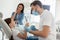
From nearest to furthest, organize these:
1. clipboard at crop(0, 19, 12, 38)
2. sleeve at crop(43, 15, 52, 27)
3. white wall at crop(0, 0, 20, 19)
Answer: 1. sleeve at crop(43, 15, 52, 27)
2. clipboard at crop(0, 19, 12, 38)
3. white wall at crop(0, 0, 20, 19)

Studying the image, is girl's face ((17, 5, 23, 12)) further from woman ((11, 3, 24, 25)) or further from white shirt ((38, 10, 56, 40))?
white shirt ((38, 10, 56, 40))

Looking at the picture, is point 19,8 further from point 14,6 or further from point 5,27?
point 5,27

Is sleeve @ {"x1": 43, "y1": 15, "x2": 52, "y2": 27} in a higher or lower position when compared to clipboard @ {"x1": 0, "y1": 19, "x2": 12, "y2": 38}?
higher

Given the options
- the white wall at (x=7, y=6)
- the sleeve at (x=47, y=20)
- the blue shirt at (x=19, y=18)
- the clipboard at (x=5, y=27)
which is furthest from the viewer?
the white wall at (x=7, y=6)

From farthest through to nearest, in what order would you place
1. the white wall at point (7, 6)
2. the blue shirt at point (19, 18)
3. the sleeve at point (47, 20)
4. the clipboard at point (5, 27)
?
the white wall at point (7, 6) → the blue shirt at point (19, 18) → the clipboard at point (5, 27) → the sleeve at point (47, 20)

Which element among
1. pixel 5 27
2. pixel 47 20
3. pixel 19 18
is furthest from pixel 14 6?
pixel 47 20

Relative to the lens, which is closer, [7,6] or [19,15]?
[19,15]

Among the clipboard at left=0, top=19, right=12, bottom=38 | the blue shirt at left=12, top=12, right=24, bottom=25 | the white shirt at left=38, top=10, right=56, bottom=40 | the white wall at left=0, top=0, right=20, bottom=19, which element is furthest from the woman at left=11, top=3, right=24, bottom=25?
the white shirt at left=38, top=10, right=56, bottom=40

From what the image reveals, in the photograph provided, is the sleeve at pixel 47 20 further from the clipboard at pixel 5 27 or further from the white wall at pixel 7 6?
the white wall at pixel 7 6

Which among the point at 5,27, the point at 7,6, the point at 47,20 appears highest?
the point at 7,6

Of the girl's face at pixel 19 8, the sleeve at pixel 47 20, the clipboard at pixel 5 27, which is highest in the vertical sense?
the girl's face at pixel 19 8

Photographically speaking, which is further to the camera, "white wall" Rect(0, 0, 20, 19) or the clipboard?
"white wall" Rect(0, 0, 20, 19)

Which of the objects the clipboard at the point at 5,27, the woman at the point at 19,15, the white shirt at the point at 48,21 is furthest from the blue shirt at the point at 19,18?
the white shirt at the point at 48,21

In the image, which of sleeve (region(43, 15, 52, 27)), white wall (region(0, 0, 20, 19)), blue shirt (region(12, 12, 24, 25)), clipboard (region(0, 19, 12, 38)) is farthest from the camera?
white wall (region(0, 0, 20, 19))
